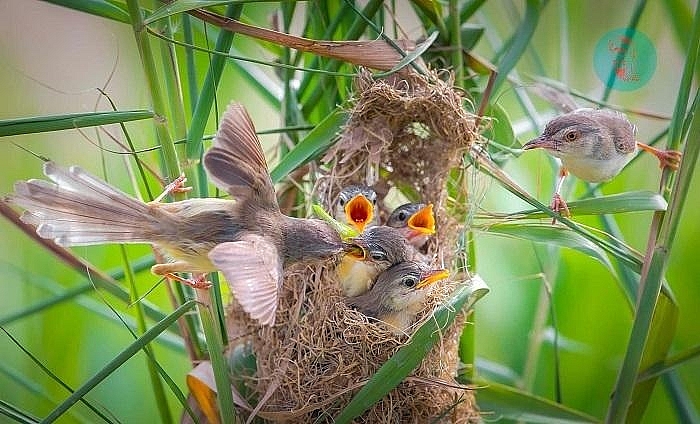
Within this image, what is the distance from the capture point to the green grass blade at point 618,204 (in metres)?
1.10

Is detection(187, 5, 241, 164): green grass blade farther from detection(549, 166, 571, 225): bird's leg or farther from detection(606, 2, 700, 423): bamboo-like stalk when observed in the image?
detection(606, 2, 700, 423): bamboo-like stalk

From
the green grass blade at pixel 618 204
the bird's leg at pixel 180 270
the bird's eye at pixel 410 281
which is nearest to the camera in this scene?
the bird's leg at pixel 180 270

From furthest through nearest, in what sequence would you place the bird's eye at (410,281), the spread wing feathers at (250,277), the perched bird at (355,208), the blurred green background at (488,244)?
the blurred green background at (488,244) < the perched bird at (355,208) < the bird's eye at (410,281) < the spread wing feathers at (250,277)

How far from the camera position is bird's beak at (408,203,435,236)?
134 centimetres

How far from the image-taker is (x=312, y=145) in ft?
3.88

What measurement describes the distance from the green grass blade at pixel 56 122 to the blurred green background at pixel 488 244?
0.37 m

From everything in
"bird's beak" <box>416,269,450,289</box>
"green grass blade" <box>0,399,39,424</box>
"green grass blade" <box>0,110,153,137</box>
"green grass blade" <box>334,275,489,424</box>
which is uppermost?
"green grass blade" <box>0,110,153,137</box>

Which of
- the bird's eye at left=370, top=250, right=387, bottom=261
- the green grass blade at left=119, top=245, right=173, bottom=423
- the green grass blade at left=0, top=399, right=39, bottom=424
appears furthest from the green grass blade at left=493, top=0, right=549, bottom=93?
the green grass blade at left=0, top=399, right=39, bottom=424

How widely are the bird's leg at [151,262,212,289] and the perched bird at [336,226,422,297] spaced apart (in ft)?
0.86

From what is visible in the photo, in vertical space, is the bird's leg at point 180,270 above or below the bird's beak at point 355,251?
below

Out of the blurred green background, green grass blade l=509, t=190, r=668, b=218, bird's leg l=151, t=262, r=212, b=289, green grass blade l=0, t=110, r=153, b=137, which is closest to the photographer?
green grass blade l=0, t=110, r=153, b=137

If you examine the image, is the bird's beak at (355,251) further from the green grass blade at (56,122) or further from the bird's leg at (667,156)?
Answer: the bird's leg at (667,156)

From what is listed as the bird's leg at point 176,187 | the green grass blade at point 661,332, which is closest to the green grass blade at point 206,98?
the bird's leg at point 176,187

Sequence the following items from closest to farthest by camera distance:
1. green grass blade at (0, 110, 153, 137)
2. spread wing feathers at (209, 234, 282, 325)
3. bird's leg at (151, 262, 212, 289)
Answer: spread wing feathers at (209, 234, 282, 325), green grass blade at (0, 110, 153, 137), bird's leg at (151, 262, 212, 289)
